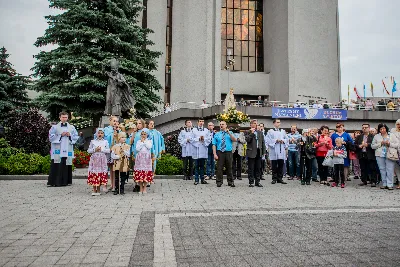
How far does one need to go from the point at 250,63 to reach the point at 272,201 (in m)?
46.1

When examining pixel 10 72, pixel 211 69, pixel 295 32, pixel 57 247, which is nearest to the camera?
pixel 57 247

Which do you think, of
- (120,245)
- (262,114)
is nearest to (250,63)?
(262,114)

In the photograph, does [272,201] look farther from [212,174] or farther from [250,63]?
[250,63]

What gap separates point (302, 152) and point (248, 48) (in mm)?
41132

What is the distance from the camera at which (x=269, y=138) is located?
1388 centimetres

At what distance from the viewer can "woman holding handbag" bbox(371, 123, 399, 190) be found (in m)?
11.5

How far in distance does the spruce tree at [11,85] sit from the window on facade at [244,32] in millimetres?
29311

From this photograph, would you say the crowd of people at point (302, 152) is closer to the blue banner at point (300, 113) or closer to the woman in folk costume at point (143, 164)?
the woman in folk costume at point (143, 164)

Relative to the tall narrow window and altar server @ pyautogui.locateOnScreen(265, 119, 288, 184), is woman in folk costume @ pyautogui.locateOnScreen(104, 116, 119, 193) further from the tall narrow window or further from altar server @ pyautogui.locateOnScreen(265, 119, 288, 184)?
the tall narrow window

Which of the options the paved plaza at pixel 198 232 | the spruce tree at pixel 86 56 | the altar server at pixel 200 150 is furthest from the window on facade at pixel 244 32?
the paved plaza at pixel 198 232

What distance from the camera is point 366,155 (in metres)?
13.0

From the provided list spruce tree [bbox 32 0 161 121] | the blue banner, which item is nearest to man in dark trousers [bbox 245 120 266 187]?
spruce tree [bbox 32 0 161 121]

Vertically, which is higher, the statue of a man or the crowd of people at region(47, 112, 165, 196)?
the statue of a man

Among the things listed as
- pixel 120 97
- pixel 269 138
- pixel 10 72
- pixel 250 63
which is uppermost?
pixel 250 63
